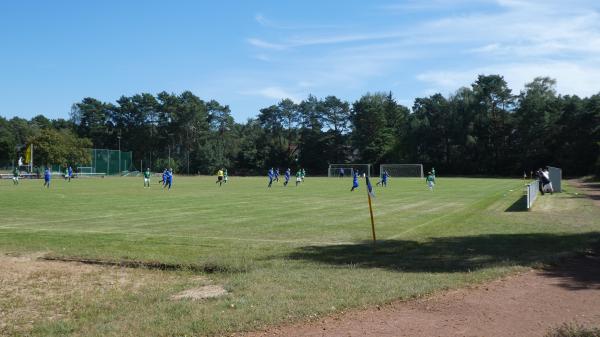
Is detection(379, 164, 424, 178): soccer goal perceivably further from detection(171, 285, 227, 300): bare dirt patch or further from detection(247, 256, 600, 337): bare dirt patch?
detection(171, 285, 227, 300): bare dirt patch

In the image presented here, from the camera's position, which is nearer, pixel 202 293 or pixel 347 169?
pixel 202 293

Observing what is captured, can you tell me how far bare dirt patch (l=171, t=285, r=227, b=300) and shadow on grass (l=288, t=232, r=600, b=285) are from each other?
283 cm

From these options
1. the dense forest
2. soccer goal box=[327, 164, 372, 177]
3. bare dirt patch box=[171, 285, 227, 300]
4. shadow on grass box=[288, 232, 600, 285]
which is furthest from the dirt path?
soccer goal box=[327, 164, 372, 177]

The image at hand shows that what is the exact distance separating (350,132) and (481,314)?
114 meters

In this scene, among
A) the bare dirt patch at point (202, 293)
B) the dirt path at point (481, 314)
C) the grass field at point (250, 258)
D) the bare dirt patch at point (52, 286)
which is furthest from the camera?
the bare dirt patch at point (202, 293)

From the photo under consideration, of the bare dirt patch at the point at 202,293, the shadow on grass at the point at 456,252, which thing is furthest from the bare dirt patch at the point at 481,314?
the bare dirt patch at the point at 202,293

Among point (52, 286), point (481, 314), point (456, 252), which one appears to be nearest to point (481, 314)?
point (481, 314)

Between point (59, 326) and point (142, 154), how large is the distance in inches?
4969

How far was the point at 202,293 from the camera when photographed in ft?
27.4

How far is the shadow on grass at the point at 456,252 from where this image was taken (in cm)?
1032

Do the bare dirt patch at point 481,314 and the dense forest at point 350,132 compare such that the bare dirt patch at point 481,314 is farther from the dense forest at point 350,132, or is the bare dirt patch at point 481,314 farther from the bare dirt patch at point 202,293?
the dense forest at point 350,132

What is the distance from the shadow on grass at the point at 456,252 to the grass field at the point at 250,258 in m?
0.04

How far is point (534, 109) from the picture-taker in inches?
3681

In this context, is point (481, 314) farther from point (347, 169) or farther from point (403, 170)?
point (347, 169)
